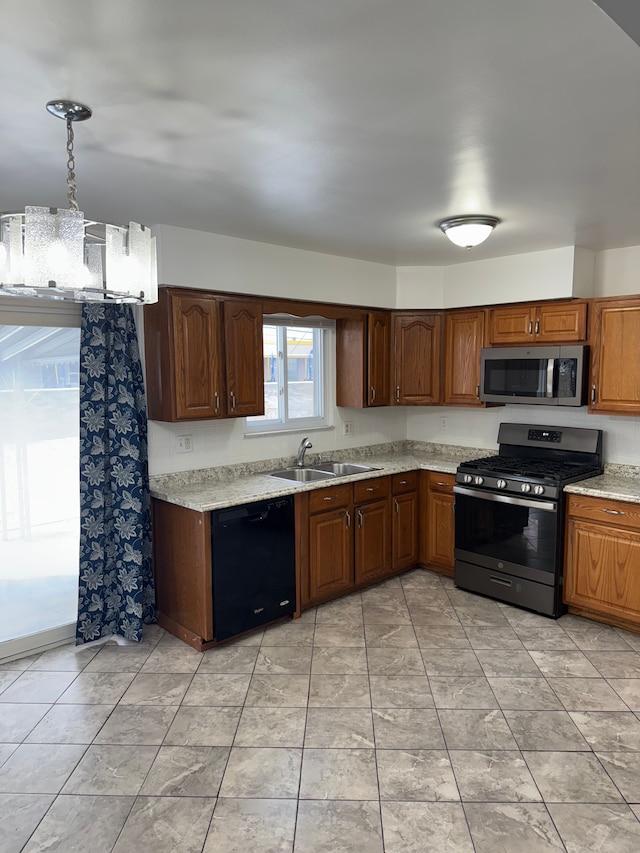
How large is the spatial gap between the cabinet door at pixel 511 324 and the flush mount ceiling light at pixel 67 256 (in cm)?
316

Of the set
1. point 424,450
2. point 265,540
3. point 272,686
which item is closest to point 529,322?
point 424,450

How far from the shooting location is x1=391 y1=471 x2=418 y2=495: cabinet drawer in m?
4.45

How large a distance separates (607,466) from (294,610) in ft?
7.83

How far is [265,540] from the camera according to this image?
11.8 feet

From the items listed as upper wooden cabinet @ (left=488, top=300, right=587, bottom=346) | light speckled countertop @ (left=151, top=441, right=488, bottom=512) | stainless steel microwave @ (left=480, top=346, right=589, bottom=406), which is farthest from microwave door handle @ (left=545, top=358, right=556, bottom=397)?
light speckled countertop @ (left=151, top=441, right=488, bottom=512)

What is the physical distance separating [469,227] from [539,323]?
1.28m

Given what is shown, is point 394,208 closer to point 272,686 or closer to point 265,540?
point 265,540

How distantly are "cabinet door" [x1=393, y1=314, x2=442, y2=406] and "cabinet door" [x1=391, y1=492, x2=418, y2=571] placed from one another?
2.63ft

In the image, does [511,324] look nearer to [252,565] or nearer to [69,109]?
[252,565]

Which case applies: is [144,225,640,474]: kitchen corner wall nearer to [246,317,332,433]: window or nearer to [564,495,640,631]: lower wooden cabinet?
[246,317,332,433]: window

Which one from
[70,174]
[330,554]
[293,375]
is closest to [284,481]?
[330,554]

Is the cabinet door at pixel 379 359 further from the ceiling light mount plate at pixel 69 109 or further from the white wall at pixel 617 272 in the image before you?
the ceiling light mount plate at pixel 69 109

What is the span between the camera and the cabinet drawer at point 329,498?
3.87m

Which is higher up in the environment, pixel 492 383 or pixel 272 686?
pixel 492 383
